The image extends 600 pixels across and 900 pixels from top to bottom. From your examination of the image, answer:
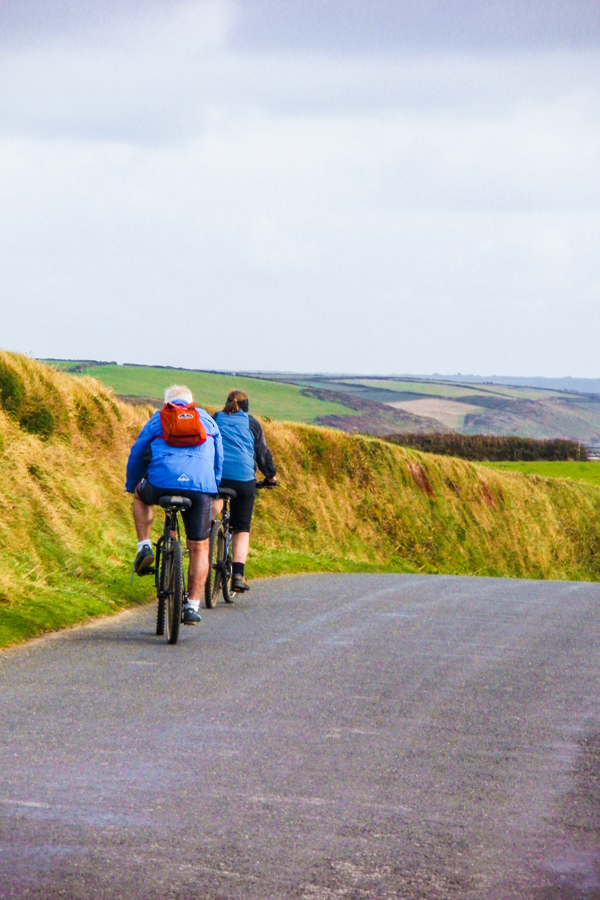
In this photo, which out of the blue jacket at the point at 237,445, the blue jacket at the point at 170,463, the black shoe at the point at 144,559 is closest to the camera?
the blue jacket at the point at 170,463

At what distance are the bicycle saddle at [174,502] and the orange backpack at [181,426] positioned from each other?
1.54ft

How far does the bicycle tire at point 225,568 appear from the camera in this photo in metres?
13.2

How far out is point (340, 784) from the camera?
595 centimetres

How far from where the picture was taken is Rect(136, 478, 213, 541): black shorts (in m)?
10.4

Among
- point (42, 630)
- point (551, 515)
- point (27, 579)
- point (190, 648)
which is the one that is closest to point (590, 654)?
point (190, 648)

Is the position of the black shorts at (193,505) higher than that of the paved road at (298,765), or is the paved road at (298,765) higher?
the black shorts at (193,505)

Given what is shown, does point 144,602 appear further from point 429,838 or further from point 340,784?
point 429,838

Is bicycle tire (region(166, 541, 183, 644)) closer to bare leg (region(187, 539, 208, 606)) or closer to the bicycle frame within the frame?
the bicycle frame

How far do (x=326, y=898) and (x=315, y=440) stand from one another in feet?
98.5

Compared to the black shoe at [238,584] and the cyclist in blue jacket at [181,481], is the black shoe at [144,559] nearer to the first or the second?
the cyclist in blue jacket at [181,481]

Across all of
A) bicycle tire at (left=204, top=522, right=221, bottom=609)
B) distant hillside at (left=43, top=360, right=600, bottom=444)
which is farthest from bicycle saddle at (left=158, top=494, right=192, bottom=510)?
distant hillside at (left=43, top=360, right=600, bottom=444)

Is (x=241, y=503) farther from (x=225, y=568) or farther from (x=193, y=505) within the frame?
(x=193, y=505)

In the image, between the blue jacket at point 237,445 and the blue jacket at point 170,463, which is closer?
the blue jacket at point 170,463

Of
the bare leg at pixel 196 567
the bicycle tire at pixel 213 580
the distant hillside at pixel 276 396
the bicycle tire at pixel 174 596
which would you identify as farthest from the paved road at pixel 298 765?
the distant hillside at pixel 276 396
